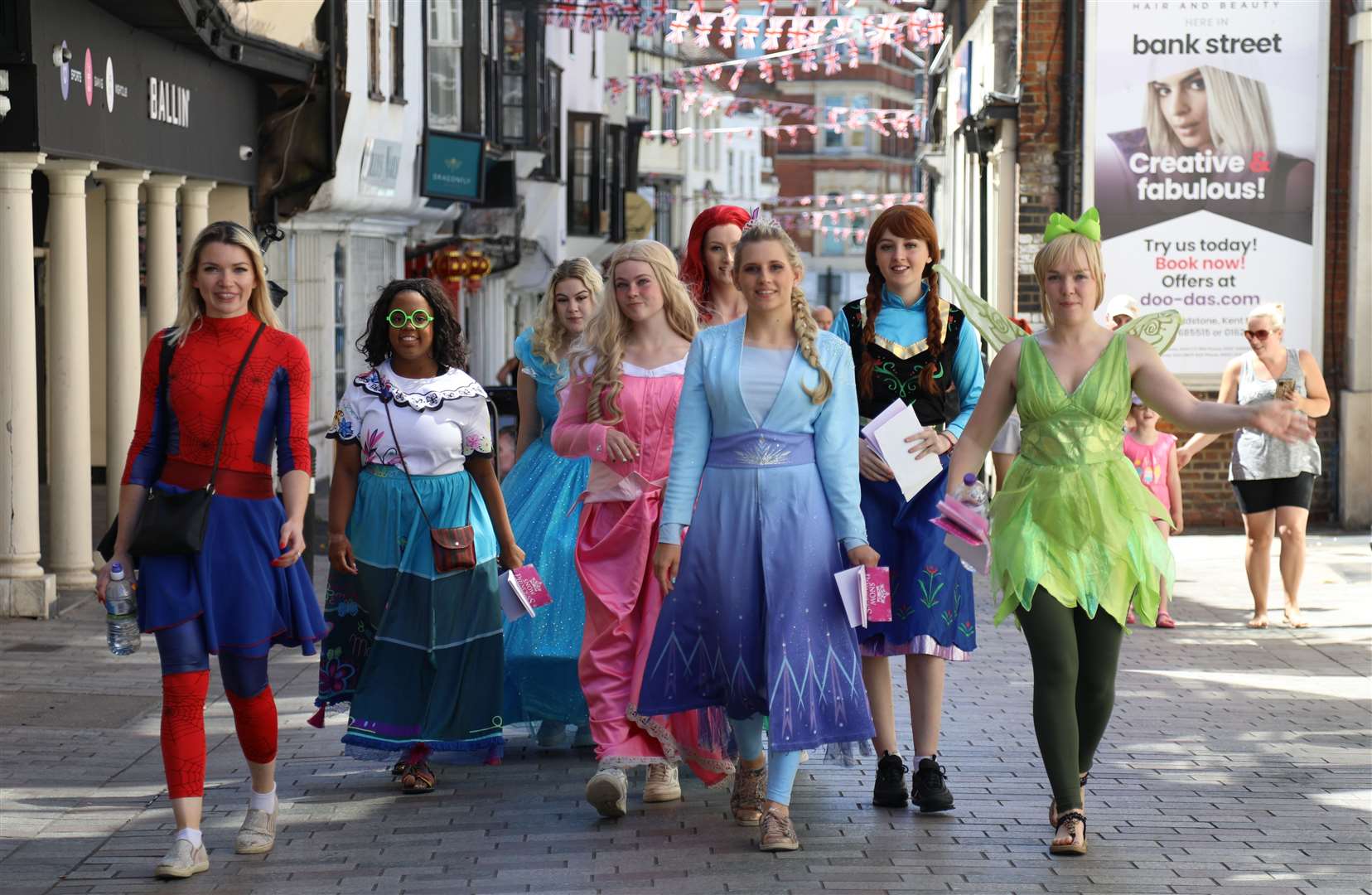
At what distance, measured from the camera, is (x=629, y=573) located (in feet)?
22.9

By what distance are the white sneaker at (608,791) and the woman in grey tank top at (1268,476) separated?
5990 mm

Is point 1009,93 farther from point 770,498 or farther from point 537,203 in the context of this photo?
point 537,203

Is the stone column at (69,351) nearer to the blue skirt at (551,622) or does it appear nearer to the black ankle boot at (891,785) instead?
the blue skirt at (551,622)

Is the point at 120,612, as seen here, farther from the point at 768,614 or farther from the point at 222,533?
the point at 768,614

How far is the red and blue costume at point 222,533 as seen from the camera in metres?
6.03

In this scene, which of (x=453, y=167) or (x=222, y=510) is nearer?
(x=222, y=510)

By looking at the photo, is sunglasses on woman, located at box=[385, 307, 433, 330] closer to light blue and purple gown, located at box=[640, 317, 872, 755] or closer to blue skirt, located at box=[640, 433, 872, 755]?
light blue and purple gown, located at box=[640, 317, 872, 755]

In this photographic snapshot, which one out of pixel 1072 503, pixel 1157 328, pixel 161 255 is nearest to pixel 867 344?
pixel 1157 328

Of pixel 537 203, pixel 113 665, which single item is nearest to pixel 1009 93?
pixel 113 665

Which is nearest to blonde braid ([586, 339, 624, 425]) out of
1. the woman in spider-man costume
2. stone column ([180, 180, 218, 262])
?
→ the woman in spider-man costume

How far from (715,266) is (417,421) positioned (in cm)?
131

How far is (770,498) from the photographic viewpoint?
249 inches

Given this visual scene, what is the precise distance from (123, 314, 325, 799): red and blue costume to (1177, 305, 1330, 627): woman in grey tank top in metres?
6.84

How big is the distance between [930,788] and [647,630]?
3.56ft
